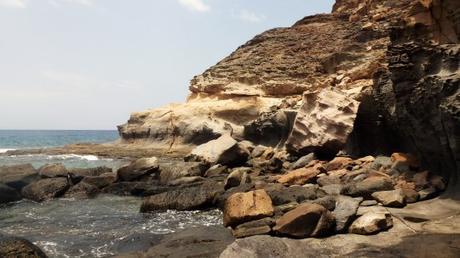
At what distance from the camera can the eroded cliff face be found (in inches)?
451

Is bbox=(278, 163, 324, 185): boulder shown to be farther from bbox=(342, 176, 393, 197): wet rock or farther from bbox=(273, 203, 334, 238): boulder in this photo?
bbox=(273, 203, 334, 238): boulder

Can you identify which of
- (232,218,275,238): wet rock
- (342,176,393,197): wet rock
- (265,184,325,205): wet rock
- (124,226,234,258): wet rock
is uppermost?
(342,176,393,197): wet rock

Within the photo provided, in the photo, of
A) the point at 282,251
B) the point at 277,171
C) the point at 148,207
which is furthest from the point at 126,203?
the point at 282,251

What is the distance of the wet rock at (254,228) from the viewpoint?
8984 mm

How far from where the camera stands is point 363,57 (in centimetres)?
3266

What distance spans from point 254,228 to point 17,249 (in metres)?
4.62

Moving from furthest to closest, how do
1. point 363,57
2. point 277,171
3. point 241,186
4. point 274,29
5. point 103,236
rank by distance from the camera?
point 274,29 < point 363,57 < point 277,171 < point 241,186 < point 103,236

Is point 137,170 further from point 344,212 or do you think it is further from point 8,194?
point 344,212

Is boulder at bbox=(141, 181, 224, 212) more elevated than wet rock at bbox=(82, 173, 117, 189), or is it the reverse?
wet rock at bbox=(82, 173, 117, 189)

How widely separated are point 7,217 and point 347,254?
10.8 metres

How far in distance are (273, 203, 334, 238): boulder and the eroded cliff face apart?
156 inches

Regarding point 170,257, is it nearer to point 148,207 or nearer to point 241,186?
point 148,207

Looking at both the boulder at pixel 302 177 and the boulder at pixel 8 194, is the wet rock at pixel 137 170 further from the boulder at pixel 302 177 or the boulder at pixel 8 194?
the boulder at pixel 302 177

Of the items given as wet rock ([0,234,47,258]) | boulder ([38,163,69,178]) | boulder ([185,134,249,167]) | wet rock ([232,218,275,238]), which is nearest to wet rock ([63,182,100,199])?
boulder ([38,163,69,178])
